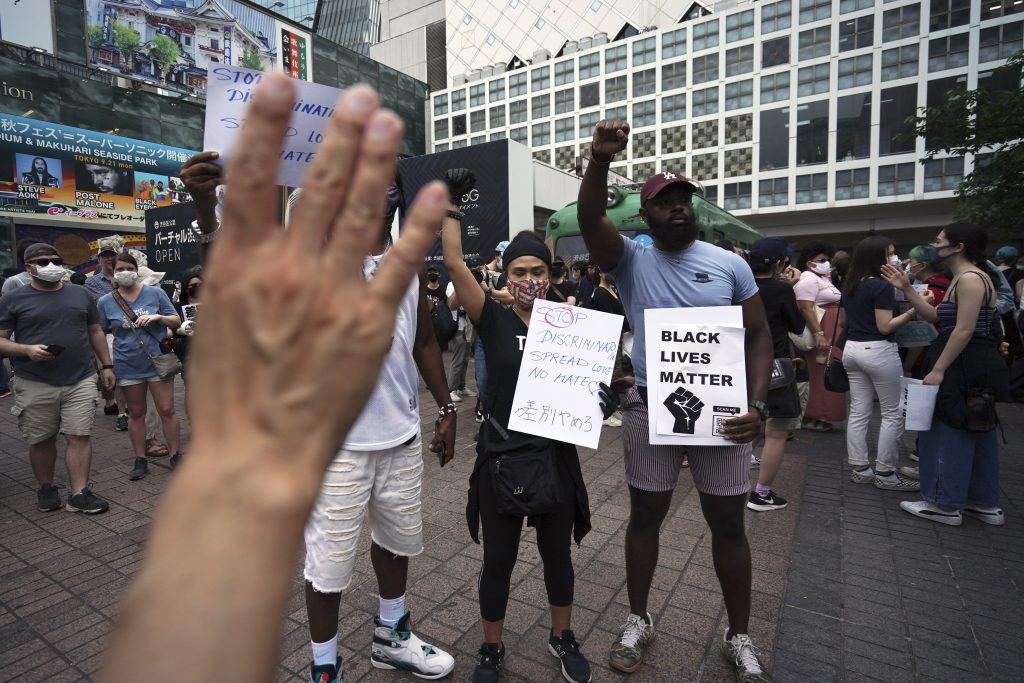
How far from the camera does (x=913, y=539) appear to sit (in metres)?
3.87

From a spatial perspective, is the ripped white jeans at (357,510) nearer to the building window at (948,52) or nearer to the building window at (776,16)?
the building window at (948,52)

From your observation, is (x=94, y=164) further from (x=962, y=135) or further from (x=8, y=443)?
(x=962, y=135)

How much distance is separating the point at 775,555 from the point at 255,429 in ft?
12.4

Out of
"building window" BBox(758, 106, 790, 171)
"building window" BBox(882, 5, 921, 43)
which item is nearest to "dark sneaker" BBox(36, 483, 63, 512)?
"building window" BBox(758, 106, 790, 171)

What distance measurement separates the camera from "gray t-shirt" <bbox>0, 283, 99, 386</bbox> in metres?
4.36

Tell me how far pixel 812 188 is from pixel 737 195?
5164 millimetres

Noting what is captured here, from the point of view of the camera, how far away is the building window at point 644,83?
47031mm

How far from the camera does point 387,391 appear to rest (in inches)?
91.4

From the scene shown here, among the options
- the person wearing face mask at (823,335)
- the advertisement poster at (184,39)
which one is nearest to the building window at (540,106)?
the advertisement poster at (184,39)

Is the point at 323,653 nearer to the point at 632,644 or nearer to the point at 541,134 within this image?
the point at 632,644

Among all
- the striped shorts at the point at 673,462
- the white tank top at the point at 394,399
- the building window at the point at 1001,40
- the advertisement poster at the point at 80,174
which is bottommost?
the striped shorts at the point at 673,462

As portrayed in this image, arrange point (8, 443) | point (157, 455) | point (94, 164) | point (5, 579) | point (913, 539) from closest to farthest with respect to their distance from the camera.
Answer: point (5, 579) → point (913, 539) → point (157, 455) → point (8, 443) → point (94, 164)

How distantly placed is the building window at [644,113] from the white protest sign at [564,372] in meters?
49.5

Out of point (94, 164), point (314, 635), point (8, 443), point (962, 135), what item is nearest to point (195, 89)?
point (94, 164)
